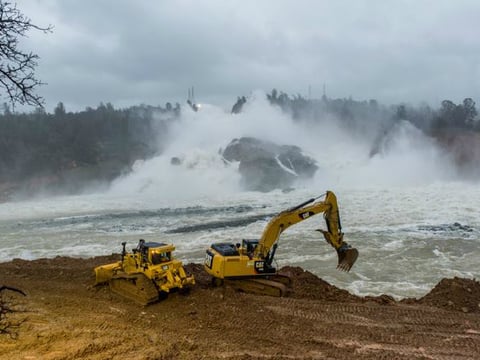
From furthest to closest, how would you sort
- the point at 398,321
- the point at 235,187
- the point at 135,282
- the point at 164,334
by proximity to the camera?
1. the point at 235,187
2. the point at 135,282
3. the point at 398,321
4. the point at 164,334

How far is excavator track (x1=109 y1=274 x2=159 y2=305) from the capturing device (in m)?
9.12

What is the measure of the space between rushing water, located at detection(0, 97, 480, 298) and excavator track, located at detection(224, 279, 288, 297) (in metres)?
3.54

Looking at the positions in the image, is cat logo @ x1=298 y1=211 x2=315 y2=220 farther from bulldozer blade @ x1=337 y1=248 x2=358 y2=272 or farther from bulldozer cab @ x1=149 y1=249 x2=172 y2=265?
bulldozer cab @ x1=149 y1=249 x2=172 y2=265

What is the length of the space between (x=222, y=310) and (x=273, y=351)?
2073 mm

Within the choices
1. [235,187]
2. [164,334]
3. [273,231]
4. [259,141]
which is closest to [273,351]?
[164,334]

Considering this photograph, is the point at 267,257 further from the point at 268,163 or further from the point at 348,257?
the point at 268,163

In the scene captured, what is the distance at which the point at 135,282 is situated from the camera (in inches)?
372

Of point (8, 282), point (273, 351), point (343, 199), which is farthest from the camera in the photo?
point (343, 199)

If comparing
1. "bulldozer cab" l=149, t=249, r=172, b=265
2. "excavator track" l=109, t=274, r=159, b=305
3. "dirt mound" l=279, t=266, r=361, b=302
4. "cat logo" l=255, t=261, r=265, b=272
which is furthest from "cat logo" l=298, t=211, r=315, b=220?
"excavator track" l=109, t=274, r=159, b=305

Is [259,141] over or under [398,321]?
over

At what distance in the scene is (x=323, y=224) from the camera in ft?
73.6

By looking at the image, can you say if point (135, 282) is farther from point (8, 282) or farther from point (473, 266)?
point (473, 266)

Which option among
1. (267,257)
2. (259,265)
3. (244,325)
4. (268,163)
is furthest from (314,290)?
(268,163)

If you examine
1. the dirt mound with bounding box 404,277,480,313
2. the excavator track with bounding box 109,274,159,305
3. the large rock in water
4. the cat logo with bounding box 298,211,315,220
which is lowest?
the dirt mound with bounding box 404,277,480,313
